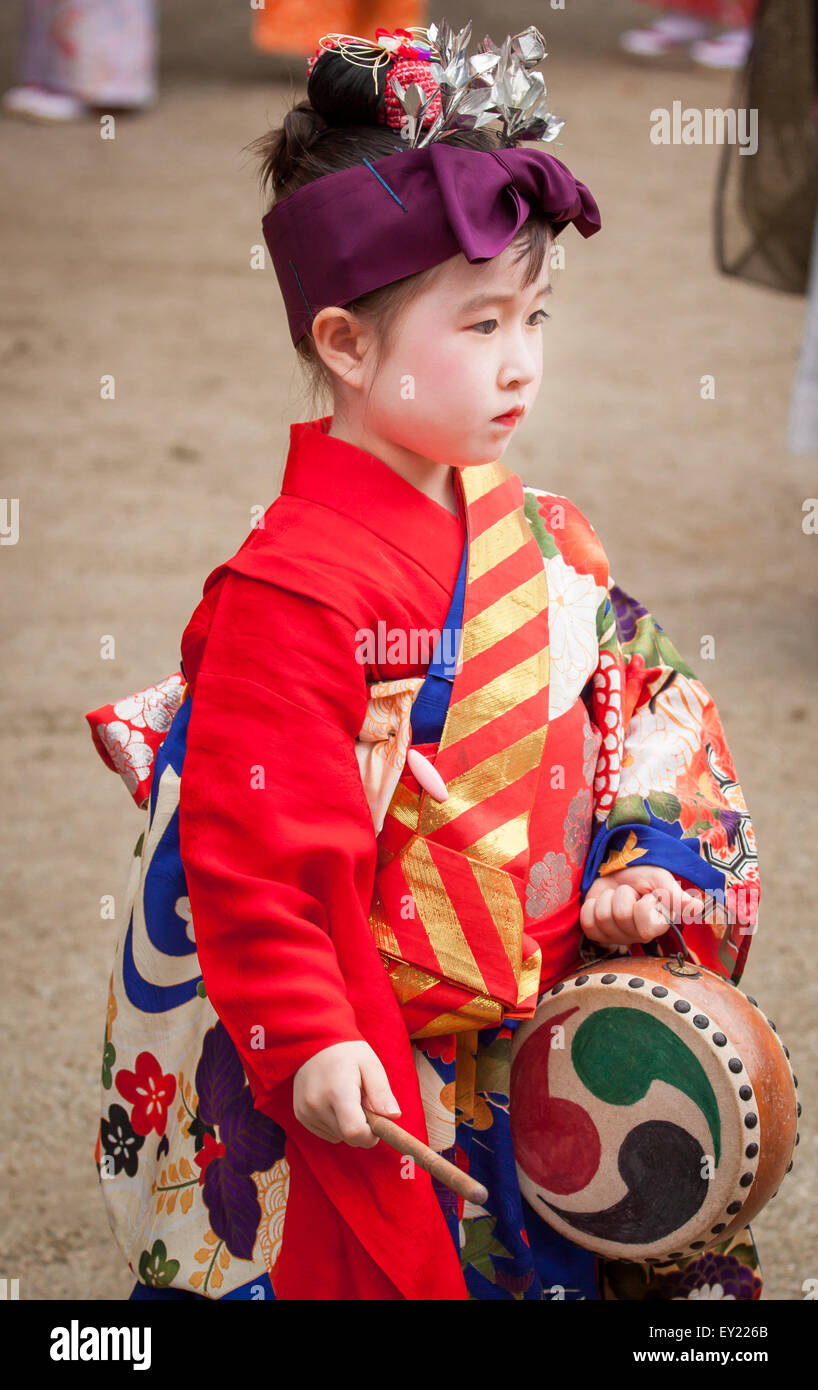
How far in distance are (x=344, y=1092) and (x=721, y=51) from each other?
26.6 ft

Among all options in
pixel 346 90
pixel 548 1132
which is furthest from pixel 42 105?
pixel 548 1132

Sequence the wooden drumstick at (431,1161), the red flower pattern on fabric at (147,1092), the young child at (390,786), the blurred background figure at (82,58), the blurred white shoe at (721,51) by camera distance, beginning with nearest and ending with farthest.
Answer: the wooden drumstick at (431,1161) < the young child at (390,786) < the red flower pattern on fabric at (147,1092) < the blurred background figure at (82,58) < the blurred white shoe at (721,51)

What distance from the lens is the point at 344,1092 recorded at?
1.14 meters

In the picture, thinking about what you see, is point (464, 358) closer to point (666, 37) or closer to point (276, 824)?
point (276, 824)

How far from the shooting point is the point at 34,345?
4777 mm

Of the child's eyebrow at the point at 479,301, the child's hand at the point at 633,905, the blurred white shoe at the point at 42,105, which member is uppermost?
the child's eyebrow at the point at 479,301

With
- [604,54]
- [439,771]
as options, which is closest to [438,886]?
[439,771]

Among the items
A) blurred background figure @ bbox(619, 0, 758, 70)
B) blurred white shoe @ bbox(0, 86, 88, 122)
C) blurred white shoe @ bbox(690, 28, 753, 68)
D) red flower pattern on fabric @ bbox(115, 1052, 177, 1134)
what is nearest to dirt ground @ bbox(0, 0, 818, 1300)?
blurred white shoe @ bbox(0, 86, 88, 122)

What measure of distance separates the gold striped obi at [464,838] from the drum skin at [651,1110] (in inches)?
2.5

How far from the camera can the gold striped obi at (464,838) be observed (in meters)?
1.27

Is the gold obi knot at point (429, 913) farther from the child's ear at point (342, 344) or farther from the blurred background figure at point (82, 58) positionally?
the blurred background figure at point (82, 58)

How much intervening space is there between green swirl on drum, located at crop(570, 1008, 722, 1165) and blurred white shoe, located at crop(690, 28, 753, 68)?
760 centimetres

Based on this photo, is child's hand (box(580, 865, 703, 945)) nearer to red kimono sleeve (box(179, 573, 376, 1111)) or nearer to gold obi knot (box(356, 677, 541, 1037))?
gold obi knot (box(356, 677, 541, 1037))

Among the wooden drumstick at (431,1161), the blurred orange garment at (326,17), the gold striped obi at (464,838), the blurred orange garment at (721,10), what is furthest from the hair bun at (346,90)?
the blurred orange garment at (721,10)
